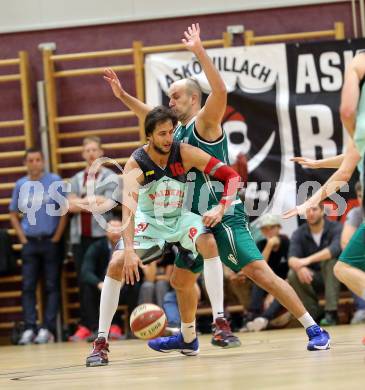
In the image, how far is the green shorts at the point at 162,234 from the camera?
19.5 ft

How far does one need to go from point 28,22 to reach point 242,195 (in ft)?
12.2

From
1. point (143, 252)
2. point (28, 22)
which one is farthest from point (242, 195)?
point (143, 252)

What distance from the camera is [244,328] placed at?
10.2 meters

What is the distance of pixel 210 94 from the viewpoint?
239 inches

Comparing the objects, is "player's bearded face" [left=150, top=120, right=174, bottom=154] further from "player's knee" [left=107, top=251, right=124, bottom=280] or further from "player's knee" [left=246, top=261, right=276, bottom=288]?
"player's knee" [left=246, top=261, right=276, bottom=288]

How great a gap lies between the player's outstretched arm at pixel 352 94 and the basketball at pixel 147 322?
2.57 metres

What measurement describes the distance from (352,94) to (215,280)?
2.06m

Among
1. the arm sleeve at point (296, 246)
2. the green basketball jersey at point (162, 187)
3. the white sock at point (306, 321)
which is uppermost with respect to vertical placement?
the green basketball jersey at point (162, 187)

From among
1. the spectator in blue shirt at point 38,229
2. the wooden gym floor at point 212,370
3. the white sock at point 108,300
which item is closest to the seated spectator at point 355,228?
the wooden gym floor at point 212,370

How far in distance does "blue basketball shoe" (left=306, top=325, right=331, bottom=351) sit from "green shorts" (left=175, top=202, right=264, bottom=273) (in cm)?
58

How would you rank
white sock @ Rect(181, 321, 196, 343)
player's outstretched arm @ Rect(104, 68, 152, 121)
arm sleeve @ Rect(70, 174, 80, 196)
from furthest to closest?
1. arm sleeve @ Rect(70, 174, 80, 196)
2. player's outstretched arm @ Rect(104, 68, 152, 121)
3. white sock @ Rect(181, 321, 196, 343)

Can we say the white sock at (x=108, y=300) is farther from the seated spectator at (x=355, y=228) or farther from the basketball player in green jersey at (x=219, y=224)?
the seated spectator at (x=355, y=228)

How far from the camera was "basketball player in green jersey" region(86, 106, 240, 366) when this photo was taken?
5.75m

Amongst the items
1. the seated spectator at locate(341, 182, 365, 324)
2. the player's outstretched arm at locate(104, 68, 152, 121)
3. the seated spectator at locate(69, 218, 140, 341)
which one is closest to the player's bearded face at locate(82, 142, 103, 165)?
the seated spectator at locate(69, 218, 140, 341)
